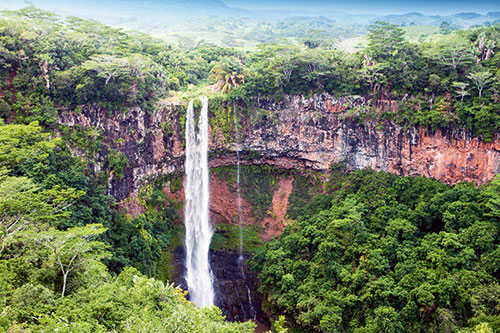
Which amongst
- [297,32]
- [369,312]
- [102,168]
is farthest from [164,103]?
[297,32]

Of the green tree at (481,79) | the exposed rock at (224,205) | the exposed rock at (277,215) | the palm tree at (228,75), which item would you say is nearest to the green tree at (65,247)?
the exposed rock at (224,205)

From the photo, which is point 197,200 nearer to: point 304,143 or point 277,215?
point 277,215

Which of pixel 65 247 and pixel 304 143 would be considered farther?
pixel 304 143

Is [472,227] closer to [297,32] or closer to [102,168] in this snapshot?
[102,168]

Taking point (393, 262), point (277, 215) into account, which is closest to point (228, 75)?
point (277, 215)

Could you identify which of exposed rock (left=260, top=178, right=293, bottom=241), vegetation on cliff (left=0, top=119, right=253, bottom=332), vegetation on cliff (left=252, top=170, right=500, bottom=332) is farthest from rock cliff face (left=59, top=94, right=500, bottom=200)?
vegetation on cliff (left=0, top=119, right=253, bottom=332)

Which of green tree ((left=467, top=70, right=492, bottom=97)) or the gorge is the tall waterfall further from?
green tree ((left=467, top=70, right=492, bottom=97))

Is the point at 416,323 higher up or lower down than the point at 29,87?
lower down
